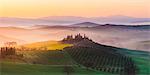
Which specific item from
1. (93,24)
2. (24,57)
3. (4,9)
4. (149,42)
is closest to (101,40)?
(93,24)

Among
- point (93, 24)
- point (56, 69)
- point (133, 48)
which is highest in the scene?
point (93, 24)

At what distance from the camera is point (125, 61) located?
1750 millimetres

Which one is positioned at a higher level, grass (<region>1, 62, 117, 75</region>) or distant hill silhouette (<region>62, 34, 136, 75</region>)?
distant hill silhouette (<region>62, 34, 136, 75</region>)

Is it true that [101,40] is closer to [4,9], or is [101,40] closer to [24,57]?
[24,57]

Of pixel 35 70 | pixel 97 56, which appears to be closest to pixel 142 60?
pixel 97 56

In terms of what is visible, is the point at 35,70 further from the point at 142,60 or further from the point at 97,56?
the point at 142,60

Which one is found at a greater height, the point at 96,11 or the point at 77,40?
the point at 96,11

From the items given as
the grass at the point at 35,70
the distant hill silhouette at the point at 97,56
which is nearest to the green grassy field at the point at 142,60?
the distant hill silhouette at the point at 97,56

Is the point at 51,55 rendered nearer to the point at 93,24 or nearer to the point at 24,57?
the point at 24,57

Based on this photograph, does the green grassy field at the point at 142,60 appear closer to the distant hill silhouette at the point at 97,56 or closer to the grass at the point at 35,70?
the distant hill silhouette at the point at 97,56

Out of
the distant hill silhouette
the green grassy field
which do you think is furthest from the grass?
the green grassy field

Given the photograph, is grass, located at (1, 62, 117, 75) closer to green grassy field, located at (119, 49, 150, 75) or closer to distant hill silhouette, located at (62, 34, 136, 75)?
distant hill silhouette, located at (62, 34, 136, 75)

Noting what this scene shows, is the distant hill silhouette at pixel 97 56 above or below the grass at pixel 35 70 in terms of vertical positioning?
above

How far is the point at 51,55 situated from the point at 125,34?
1.55ft
